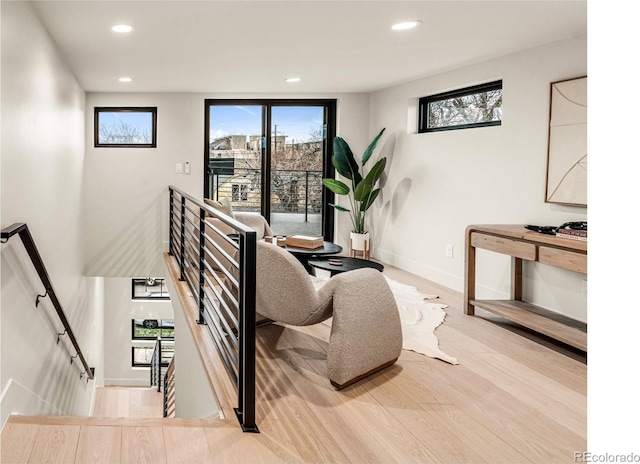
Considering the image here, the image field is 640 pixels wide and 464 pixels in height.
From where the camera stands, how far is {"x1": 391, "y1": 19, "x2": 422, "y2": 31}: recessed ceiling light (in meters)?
3.39

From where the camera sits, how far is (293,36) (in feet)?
12.3

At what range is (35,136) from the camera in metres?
3.35

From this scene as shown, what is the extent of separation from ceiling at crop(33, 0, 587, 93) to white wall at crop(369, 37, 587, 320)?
0.20 m

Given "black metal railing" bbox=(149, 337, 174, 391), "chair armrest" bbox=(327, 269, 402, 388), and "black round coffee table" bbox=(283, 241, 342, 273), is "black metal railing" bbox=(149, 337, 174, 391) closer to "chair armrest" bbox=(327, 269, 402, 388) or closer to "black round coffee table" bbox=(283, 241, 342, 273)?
"black round coffee table" bbox=(283, 241, 342, 273)

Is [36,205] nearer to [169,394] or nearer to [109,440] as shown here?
[109,440]

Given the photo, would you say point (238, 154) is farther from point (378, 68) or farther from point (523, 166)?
point (523, 166)

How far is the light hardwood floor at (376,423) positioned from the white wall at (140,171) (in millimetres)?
4083

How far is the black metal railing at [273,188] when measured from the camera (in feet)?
22.0

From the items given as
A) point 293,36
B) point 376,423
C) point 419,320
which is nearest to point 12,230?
point 376,423

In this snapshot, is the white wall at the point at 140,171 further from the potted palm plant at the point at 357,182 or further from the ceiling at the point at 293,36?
the ceiling at the point at 293,36

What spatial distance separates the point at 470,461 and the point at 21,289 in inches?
99.4

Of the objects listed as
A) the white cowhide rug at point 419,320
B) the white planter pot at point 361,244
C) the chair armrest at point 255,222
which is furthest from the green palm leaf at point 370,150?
the white cowhide rug at point 419,320
